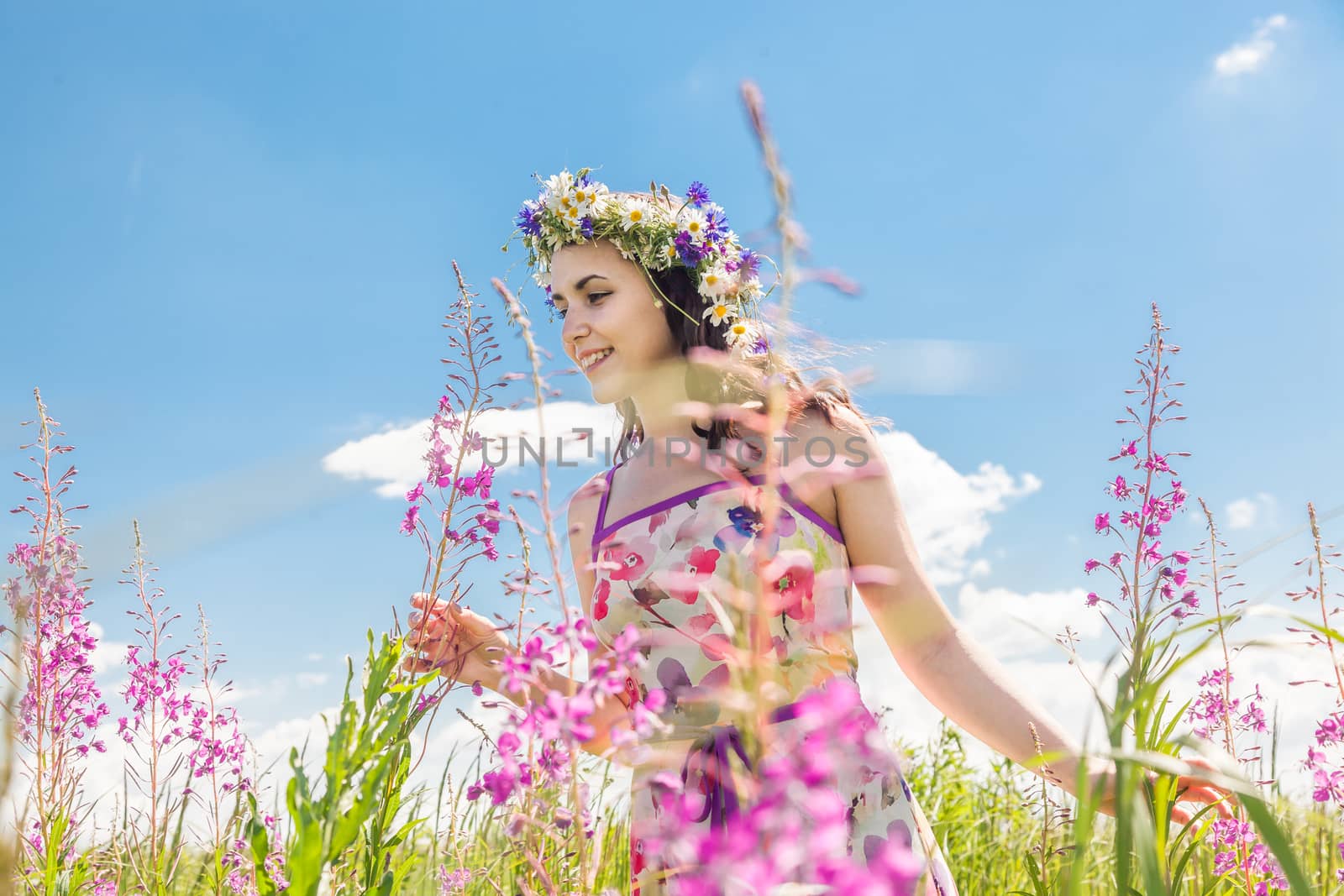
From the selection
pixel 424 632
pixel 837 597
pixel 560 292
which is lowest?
pixel 424 632

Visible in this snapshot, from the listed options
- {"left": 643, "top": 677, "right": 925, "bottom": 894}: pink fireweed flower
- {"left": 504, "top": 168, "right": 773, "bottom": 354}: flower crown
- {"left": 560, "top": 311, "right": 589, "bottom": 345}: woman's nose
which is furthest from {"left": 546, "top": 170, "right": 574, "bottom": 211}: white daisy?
{"left": 643, "top": 677, "right": 925, "bottom": 894}: pink fireweed flower

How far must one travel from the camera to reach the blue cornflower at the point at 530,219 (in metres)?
4.53

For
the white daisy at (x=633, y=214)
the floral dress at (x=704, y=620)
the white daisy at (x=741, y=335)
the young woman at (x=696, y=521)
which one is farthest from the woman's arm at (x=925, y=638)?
the white daisy at (x=633, y=214)

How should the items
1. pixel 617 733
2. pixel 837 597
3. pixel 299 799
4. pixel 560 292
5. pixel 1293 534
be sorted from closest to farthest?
1. pixel 617 733
2. pixel 299 799
3. pixel 1293 534
4. pixel 837 597
5. pixel 560 292

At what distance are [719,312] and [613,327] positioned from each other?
0.53 meters

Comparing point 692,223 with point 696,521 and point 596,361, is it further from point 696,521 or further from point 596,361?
point 696,521

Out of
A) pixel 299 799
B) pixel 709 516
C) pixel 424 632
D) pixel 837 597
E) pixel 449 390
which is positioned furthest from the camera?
pixel 709 516

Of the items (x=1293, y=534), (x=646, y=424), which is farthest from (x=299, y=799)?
(x=646, y=424)

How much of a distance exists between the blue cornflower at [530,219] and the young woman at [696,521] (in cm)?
1

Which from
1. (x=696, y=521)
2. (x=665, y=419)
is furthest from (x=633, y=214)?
(x=696, y=521)

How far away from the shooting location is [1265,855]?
3004 mm

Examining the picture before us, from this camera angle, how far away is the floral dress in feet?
8.01

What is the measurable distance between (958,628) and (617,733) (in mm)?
2041

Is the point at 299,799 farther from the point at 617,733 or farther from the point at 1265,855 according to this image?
the point at 1265,855
